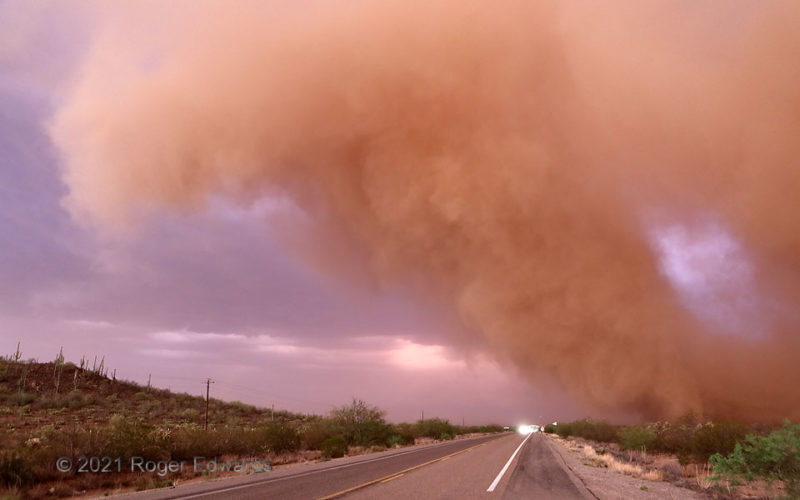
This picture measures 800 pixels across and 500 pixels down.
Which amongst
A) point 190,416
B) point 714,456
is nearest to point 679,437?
point 714,456

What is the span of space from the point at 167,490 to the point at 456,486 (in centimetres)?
658

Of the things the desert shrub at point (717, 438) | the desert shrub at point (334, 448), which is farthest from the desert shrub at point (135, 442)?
the desert shrub at point (717, 438)

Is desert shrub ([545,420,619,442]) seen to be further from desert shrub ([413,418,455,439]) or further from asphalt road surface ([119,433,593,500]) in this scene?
asphalt road surface ([119,433,593,500])

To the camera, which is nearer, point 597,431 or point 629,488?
point 629,488

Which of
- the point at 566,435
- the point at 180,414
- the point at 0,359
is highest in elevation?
the point at 0,359

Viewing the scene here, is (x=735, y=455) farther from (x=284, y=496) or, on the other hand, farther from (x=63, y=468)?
(x=63, y=468)

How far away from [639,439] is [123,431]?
30573mm

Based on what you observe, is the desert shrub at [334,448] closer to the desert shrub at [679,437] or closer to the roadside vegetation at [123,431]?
the roadside vegetation at [123,431]

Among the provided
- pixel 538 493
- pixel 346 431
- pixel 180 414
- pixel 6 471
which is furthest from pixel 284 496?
pixel 180 414

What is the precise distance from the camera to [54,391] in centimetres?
4888

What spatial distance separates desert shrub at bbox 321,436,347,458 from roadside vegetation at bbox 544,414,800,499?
11778 millimetres

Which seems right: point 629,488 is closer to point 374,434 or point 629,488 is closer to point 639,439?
point 639,439

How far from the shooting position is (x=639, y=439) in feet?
106

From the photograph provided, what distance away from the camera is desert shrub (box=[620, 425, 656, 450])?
104 feet
